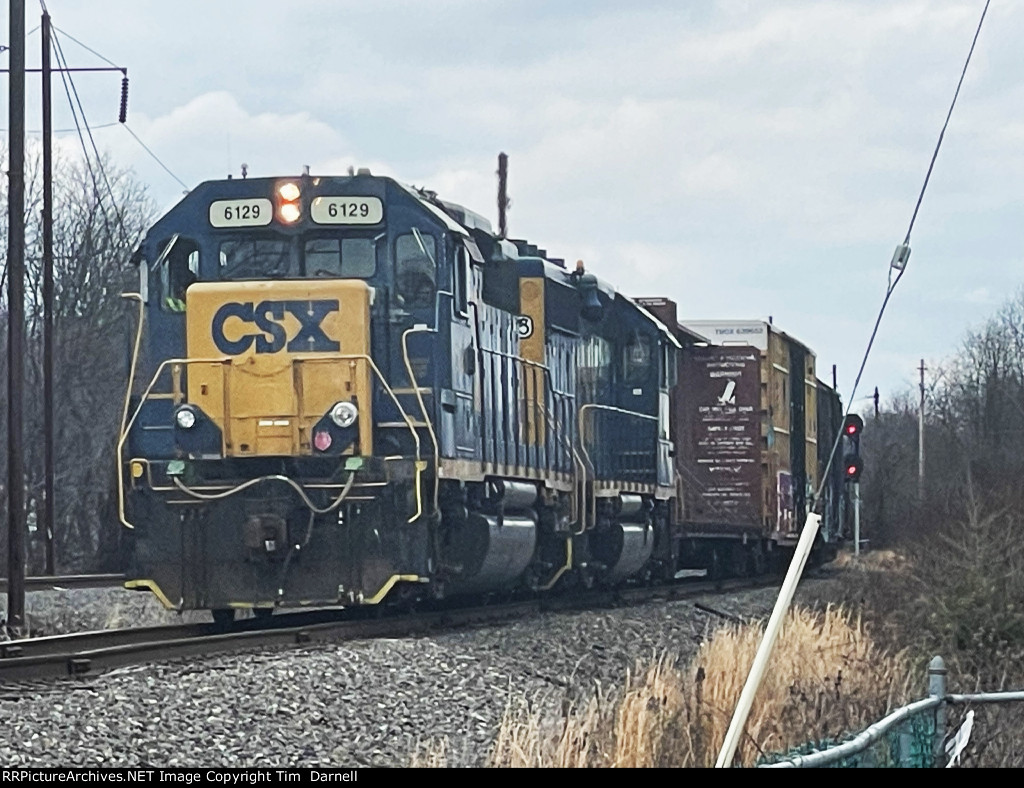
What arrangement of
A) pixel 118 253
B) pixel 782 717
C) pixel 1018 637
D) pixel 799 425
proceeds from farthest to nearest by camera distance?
pixel 118 253, pixel 799 425, pixel 1018 637, pixel 782 717

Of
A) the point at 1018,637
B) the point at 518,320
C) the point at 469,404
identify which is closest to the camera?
the point at 1018,637

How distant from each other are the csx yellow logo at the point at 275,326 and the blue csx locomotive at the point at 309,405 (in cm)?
2

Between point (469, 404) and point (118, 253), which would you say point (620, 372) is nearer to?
point (469, 404)

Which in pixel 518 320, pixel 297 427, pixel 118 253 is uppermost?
pixel 118 253

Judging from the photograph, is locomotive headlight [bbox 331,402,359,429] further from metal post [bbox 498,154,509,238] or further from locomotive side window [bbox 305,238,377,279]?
metal post [bbox 498,154,509,238]

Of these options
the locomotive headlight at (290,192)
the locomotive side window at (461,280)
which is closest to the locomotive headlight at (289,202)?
the locomotive headlight at (290,192)

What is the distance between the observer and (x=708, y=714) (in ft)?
27.7

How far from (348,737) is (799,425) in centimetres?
2217

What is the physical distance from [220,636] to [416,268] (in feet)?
12.3

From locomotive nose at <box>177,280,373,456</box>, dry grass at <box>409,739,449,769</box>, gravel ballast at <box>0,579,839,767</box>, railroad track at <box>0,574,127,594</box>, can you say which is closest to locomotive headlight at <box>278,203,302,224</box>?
locomotive nose at <box>177,280,373,456</box>

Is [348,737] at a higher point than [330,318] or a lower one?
lower

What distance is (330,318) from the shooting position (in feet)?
47.3

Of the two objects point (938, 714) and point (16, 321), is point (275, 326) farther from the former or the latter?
point (938, 714)
